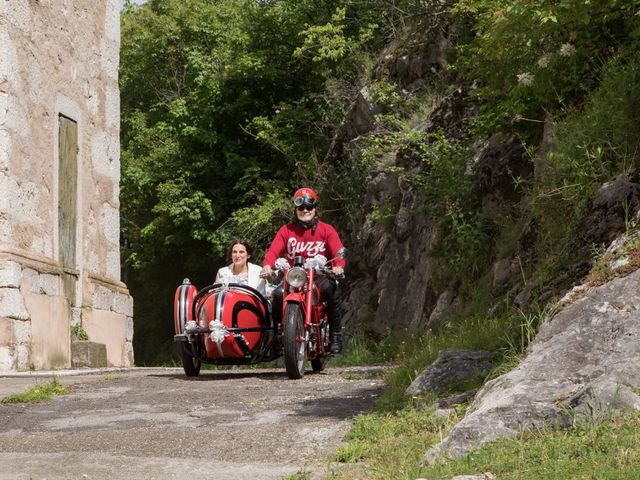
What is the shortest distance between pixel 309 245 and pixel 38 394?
11.0ft

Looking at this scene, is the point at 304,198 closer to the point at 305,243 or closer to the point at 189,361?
the point at 305,243

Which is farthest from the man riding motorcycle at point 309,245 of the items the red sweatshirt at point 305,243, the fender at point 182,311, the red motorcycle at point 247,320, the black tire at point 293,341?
the fender at point 182,311

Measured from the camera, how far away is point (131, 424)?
23.6ft

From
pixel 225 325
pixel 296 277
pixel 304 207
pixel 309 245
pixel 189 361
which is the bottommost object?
pixel 189 361

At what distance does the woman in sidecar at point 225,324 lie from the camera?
10.6 m

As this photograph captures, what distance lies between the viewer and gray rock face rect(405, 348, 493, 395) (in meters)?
7.14

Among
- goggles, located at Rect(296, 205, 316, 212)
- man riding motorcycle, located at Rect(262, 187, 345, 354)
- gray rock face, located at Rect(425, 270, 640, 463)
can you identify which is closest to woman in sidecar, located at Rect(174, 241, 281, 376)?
man riding motorcycle, located at Rect(262, 187, 345, 354)

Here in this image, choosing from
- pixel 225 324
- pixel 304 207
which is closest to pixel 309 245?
pixel 304 207

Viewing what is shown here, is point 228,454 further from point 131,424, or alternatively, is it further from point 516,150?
point 516,150

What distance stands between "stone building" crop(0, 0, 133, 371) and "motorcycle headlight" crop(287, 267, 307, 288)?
4.25 meters

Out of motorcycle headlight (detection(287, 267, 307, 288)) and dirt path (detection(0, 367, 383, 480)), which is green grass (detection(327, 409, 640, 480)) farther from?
motorcycle headlight (detection(287, 267, 307, 288))

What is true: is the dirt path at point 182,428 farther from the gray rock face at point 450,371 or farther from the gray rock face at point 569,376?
the gray rock face at point 569,376

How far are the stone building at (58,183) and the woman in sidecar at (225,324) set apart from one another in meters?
3.14

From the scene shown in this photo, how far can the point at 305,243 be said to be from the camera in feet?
36.5
